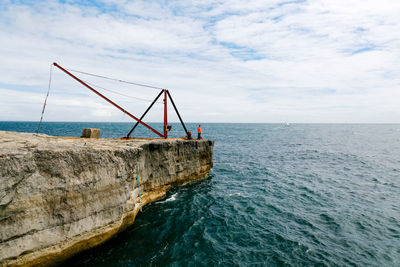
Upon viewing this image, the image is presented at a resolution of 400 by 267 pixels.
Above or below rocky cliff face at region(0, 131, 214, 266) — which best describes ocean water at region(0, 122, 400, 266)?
below

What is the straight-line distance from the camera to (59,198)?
387 inches

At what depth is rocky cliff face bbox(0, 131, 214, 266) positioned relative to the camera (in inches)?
332

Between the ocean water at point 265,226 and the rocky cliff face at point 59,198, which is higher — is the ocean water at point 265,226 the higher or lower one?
the lower one

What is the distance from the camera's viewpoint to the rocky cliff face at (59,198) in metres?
8.43

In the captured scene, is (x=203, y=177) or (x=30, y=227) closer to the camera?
(x=30, y=227)

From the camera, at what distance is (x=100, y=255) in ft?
35.4

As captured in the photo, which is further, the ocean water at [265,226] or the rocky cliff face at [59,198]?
the ocean water at [265,226]

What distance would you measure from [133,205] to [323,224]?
13.7 meters

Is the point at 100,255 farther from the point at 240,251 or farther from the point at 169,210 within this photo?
the point at 240,251

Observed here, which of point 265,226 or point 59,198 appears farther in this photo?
point 265,226

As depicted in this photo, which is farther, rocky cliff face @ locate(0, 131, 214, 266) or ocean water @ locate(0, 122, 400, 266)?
ocean water @ locate(0, 122, 400, 266)

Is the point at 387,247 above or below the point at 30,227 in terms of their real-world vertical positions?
below

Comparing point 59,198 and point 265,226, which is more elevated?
point 59,198

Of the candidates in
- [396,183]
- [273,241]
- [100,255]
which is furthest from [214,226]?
[396,183]
